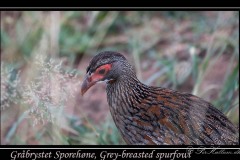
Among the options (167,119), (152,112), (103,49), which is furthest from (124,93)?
(103,49)

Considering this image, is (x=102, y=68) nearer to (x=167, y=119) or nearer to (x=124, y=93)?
(x=124, y=93)

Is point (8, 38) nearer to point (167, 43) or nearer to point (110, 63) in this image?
point (167, 43)

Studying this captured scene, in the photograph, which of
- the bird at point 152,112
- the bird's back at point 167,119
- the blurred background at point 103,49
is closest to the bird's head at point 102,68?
the bird at point 152,112

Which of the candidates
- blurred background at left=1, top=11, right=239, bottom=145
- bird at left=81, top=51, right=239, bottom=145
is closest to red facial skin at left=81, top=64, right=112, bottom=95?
bird at left=81, top=51, right=239, bottom=145

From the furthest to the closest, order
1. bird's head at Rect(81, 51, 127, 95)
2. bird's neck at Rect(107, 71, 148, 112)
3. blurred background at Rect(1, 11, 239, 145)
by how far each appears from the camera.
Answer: blurred background at Rect(1, 11, 239, 145) → bird's neck at Rect(107, 71, 148, 112) → bird's head at Rect(81, 51, 127, 95)

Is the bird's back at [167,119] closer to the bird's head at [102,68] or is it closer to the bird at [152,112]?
the bird at [152,112]

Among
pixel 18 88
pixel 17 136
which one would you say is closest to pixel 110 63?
pixel 18 88

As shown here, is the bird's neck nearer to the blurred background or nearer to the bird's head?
the bird's head
